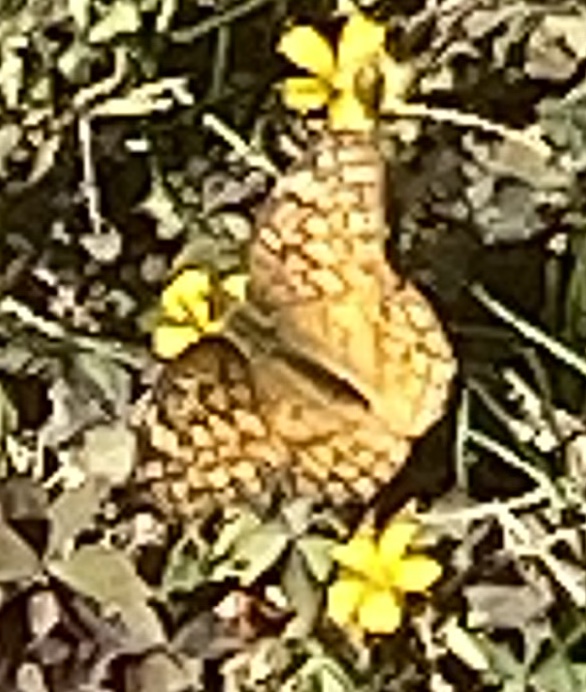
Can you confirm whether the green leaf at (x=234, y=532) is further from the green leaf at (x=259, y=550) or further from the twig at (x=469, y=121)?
the twig at (x=469, y=121)

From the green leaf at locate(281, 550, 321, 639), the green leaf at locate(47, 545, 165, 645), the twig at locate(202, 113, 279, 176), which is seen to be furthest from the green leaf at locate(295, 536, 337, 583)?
the twig at locate(202, 113, 279, 176)

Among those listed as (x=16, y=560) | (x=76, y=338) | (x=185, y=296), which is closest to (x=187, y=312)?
(x=185, y=296)

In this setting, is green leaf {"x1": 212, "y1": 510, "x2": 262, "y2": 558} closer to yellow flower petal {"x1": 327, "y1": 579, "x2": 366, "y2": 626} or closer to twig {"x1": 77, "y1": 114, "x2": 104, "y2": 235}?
A: yellow flower petal {"x1": 327, "y1": 579, "x2": 366, "y2": 626}

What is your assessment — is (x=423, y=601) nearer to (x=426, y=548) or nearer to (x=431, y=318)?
(x=426, y=548)

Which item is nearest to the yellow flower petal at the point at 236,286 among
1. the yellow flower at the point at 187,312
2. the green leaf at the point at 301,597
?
the yellow flower at the point at 187,312

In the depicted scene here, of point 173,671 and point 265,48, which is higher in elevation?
point 265,48

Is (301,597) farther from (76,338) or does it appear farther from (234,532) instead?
(76,338)

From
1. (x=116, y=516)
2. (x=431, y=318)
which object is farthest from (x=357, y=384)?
(x=116, y=516)
